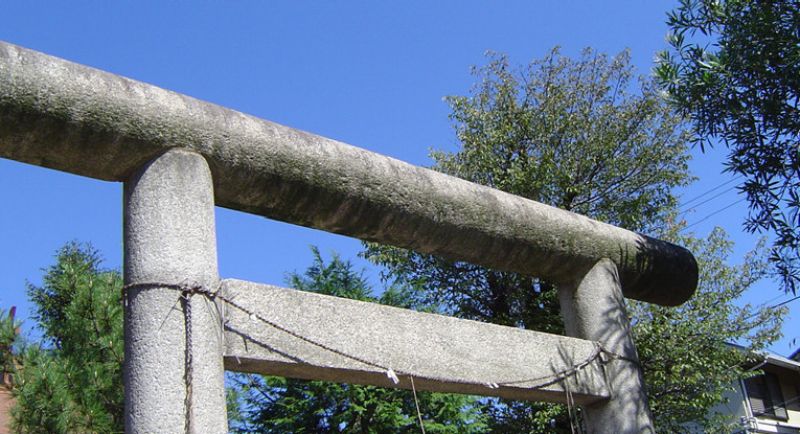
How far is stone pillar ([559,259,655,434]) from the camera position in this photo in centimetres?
446

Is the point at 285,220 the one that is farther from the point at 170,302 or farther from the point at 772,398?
the point at 772,398

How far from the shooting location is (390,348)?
371 centimetres

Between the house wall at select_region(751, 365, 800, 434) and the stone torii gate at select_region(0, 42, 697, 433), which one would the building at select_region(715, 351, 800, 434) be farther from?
the stone torii gate at select_region(0, 42, 697, 433)

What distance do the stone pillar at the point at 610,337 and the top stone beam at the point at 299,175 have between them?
11cm

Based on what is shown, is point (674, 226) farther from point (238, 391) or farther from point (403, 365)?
point (403, 365)

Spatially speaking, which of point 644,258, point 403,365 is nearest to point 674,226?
point 644,258

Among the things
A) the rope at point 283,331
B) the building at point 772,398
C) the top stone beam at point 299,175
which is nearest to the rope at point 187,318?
the rope at point 283,331

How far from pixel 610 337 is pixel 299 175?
2026 millimetres

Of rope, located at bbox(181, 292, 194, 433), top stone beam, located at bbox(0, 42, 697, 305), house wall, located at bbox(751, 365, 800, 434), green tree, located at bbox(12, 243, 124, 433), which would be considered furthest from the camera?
house wall, located at bbox(751, 365, 800, 434)

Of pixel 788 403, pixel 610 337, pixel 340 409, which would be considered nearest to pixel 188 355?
pixel 610 337

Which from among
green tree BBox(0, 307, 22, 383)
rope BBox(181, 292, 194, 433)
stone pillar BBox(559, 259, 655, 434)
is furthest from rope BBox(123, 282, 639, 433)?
green tree BBox(0, 307, 22, 383)

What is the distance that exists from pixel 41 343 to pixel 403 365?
928 centimetres

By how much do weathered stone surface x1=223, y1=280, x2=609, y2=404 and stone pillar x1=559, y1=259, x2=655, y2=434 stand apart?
0.32 feet

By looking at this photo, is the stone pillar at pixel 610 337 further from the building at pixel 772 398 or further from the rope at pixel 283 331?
the building at pixel 772 398
